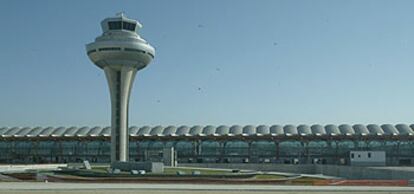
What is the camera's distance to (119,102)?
106 metres

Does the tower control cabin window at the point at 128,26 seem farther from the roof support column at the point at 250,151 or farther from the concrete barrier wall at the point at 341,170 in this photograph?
the roof support column at the point at 250,151

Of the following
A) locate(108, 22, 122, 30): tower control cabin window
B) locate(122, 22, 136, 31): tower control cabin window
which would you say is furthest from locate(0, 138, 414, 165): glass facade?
locate(108, 22, 122, 30): tower control cabin window

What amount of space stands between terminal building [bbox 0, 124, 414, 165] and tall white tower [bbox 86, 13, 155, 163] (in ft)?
57.2

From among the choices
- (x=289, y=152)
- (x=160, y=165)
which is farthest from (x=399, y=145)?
(x=160, y=165)

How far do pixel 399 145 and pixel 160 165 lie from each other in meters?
79.3

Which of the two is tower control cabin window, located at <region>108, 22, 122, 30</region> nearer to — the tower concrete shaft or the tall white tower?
the tall white tower

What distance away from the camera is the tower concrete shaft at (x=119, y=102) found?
10656cm

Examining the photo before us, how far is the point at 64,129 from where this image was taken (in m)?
158

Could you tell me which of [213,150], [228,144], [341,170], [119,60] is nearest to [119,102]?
[119,60]

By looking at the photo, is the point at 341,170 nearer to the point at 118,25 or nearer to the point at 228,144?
the point at 118,25

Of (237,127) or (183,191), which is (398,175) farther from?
(237,127)

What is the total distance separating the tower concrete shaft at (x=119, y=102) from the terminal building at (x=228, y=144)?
16175 mm

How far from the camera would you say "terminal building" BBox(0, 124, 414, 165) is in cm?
13150

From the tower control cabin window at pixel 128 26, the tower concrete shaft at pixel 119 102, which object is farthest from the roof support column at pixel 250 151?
the tower control cabin window at pixel 128 26
